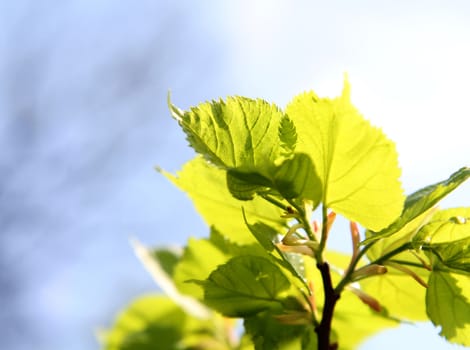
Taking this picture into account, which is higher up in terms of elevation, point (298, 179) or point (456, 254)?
point (298, 179)


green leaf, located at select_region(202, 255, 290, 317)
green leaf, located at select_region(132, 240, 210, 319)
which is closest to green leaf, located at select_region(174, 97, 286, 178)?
green leaf, located at select_region(202, 255, 290, 317)

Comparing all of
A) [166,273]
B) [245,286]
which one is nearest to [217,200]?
[245,286]

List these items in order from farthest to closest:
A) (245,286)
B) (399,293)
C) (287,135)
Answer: (399,293) → (245,286) → (287,135)

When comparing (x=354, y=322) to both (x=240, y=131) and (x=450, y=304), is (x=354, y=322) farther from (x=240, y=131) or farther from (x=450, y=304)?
(x=240, y=131)

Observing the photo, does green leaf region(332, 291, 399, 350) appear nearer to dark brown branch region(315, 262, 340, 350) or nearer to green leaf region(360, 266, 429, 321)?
green leaf region(360, 266, 429, 321)

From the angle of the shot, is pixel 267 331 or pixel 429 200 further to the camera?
pixel 267 331

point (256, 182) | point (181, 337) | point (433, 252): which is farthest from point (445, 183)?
point (181, 337)

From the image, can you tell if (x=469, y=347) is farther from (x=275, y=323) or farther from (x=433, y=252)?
(x=275, y=323)
